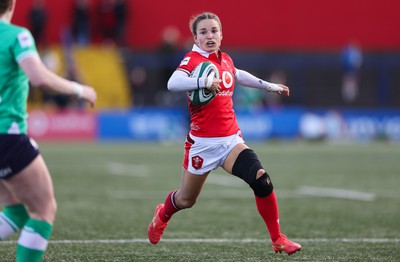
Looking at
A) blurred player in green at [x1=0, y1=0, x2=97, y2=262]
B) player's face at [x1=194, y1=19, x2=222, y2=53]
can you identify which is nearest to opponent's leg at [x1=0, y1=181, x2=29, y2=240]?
blurred player in green at [x1=0, y1=0, x2=97, y2=262]

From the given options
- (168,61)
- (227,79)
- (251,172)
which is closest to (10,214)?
(251,172)

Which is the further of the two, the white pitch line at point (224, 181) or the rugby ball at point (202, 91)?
the white pitch line at point (224, 181)

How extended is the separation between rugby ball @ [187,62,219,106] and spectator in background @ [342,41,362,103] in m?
25.1

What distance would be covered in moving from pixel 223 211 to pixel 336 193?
281 cm

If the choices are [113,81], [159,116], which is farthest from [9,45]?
[113,81]

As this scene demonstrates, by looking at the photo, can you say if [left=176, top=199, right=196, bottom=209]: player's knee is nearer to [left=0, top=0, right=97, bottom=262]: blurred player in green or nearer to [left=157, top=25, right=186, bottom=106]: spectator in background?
[left=0, top=0, right=97, bottom=262]: blurred player in green

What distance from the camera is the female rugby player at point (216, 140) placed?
23.4 feet

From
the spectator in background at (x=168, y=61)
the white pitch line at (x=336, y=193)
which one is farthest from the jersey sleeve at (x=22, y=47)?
the spectator in background at (x=168, y=61)

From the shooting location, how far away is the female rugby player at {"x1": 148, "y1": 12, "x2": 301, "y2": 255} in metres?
7.13

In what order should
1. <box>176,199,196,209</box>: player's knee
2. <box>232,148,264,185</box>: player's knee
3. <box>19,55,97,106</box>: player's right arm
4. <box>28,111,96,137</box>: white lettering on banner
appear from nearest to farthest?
1. <box>19,55,97,106</box>: player's right arm
2. <box>232,148,264,185</box>: player's knee
3. <box>176,199,196,209</box>: player's knee
4. <box>28,111,96,137</box>: white lettering on banner

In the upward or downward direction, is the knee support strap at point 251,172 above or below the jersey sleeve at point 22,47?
below

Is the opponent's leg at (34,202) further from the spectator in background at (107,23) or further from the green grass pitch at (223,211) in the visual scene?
the spectator in background at (107,23)

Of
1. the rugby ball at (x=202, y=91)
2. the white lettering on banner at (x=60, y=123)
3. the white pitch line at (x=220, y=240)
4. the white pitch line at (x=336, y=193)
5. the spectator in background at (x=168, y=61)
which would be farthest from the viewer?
the spectator in background at (x=168, y=61)

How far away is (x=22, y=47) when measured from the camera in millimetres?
5262
